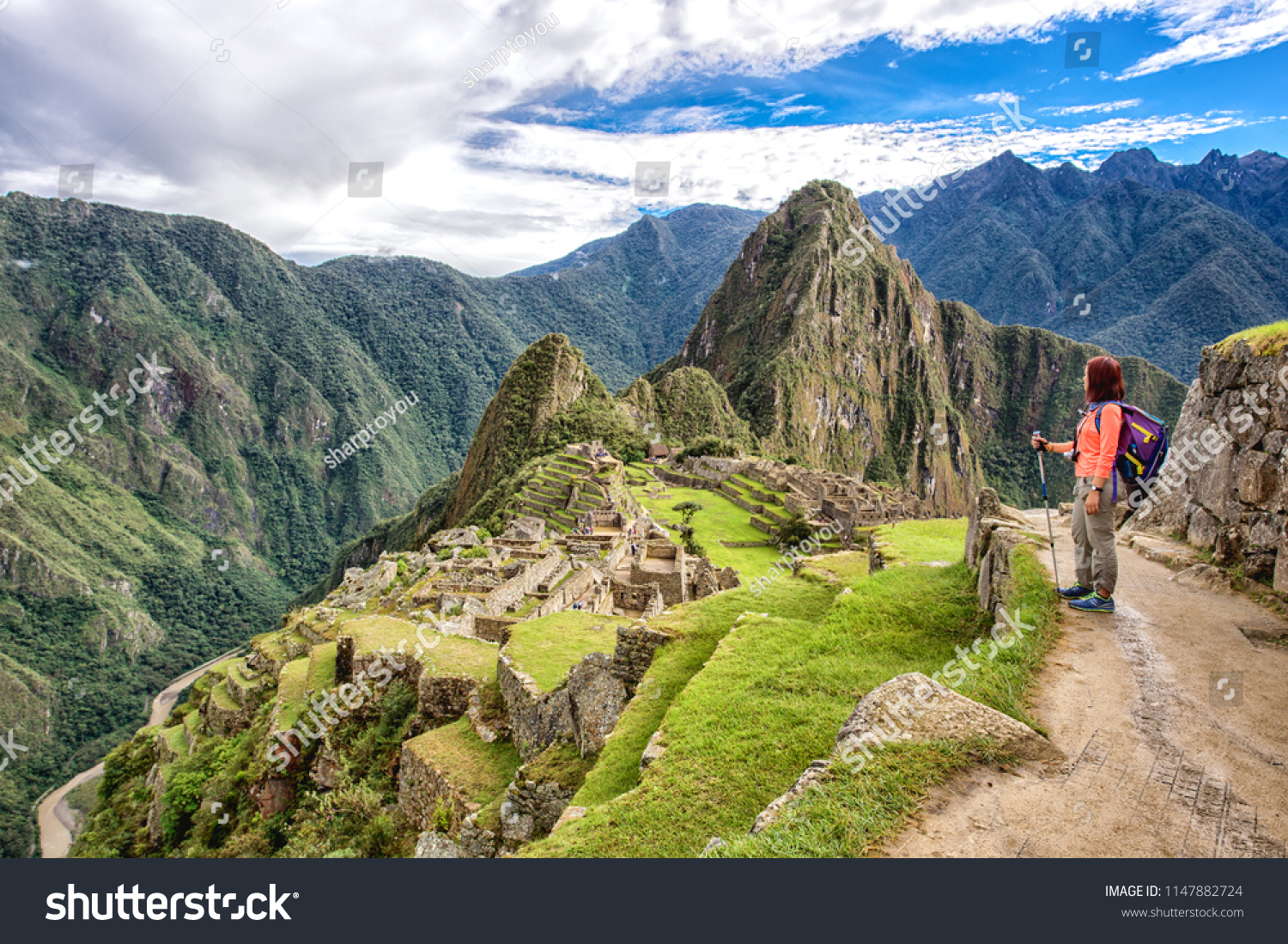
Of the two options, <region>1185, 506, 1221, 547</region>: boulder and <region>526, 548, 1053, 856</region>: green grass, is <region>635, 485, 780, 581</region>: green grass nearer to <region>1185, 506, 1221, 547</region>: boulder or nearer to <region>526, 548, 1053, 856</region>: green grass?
<region>1185, 506, 1221, 547</region>: boulder

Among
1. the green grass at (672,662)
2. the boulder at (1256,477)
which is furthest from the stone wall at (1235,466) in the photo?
the green grass at (672,662)

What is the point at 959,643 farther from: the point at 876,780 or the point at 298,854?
the point at 298,854

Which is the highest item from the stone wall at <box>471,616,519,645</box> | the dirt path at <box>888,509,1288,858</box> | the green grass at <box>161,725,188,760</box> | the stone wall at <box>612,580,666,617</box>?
the dirt path at <box>888,509,1288,858</box>

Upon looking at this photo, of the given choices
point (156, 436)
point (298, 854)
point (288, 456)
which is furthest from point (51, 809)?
point (288, 456)

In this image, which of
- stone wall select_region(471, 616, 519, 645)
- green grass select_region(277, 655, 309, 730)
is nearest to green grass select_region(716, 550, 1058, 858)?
stone wall select_region(471, 616, 519, 645)

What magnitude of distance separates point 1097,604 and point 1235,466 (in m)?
2.08

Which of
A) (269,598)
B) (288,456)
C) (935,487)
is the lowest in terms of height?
(269,598)

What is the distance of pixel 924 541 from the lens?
1071 centimetres

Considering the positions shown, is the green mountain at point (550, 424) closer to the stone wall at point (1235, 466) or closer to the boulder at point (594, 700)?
the boulder at point (594, 700)

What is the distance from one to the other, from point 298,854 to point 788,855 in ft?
26.4

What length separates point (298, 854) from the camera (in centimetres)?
829

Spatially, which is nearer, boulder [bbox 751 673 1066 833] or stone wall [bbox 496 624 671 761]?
boulder [bbox 751 673 1066 833]

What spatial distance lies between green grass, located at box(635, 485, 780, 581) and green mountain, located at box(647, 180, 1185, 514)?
7977 cm

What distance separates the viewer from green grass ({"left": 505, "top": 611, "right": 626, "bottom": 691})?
8.51m
